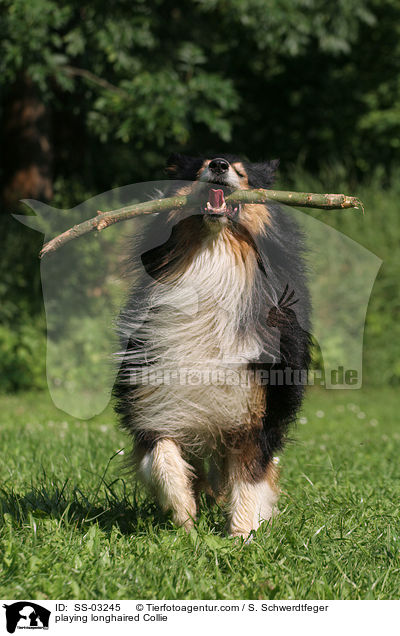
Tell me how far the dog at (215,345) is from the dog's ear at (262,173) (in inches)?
2.6

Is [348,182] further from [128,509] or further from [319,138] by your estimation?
[128,509]

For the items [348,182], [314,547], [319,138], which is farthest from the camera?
[319,138]

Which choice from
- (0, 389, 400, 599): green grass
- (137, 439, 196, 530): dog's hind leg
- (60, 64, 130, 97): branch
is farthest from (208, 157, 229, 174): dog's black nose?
(60, 64, 130, 97): branch

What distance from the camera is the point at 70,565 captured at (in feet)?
9.57

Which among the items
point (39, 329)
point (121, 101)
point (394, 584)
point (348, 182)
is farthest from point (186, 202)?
point (348, 182)

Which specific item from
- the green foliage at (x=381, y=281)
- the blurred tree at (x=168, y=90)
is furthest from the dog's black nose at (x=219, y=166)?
the green foliage at (x=381, y=281)

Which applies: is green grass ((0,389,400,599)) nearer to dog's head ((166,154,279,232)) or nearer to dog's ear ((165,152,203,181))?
dog's head ((166,154,279,232))

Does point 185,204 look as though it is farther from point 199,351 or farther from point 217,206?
point 199,351

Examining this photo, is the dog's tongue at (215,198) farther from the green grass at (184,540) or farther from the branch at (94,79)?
the branch at (94,79)

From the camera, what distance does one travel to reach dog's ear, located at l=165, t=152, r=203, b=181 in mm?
3641

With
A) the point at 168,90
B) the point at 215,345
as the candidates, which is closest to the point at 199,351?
the point at 215,345

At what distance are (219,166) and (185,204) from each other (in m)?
0.24

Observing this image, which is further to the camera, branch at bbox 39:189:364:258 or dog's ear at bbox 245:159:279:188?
dog's ear at bbox 245:159:279:188

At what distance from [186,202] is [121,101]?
661 centimetres
